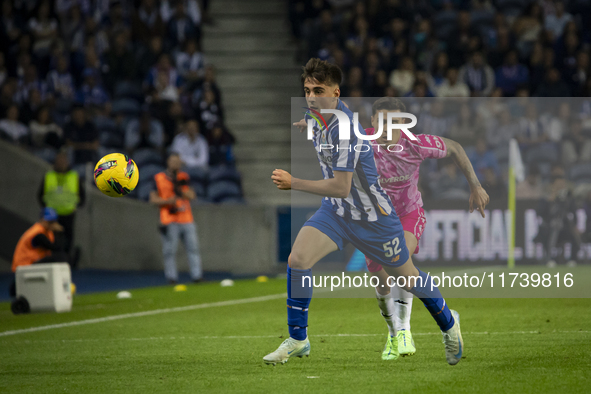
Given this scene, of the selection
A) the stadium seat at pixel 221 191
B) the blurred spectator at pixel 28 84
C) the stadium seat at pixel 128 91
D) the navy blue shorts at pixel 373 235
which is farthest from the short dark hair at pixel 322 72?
the blurred spectator at pixel 28 84

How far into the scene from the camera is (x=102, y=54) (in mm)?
19016

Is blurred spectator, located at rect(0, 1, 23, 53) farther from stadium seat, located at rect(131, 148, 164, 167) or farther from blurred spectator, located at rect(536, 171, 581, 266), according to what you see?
blurred spectator, located at rect(536, 171, 581, 266)

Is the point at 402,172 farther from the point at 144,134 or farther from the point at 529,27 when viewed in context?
the point at 529,27

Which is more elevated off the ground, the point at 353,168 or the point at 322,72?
the point at 322,72

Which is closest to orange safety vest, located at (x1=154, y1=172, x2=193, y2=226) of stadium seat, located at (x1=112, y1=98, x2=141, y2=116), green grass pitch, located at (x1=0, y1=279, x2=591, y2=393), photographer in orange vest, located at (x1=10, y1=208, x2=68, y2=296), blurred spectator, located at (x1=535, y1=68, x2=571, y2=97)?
photographer in orange vest, located at (x1=10, y1=208, x2=68, y2=296)

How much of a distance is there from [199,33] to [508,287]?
10286 mm

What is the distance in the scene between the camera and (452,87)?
16766 mm

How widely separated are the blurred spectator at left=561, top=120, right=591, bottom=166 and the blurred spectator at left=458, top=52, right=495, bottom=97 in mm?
2351

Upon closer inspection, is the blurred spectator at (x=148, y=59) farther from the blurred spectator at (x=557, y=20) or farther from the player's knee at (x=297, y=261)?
the player's knee at (x=297, y=261)

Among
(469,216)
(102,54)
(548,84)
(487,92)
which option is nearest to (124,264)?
(102,54)

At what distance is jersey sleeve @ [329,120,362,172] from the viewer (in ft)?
18.7

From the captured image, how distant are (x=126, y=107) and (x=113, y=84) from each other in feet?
3.18

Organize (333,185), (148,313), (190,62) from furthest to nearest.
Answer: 1. (190,62)
2. (148,313)
3. (333,185)

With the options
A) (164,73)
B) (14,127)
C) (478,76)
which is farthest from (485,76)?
(14,127)
